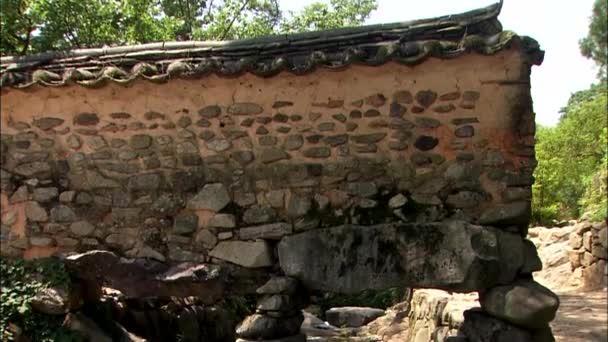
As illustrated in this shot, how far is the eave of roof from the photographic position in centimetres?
475

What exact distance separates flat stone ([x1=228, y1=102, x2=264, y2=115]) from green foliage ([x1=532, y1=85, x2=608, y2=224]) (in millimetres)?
2581

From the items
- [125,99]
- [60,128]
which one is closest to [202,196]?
[125,99]

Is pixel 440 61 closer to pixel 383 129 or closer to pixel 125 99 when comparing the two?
pixel 383 129

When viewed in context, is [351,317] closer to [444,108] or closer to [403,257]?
[403,257]

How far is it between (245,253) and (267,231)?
0.89 feet

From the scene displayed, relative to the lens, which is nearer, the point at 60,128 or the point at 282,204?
the point at 282,204

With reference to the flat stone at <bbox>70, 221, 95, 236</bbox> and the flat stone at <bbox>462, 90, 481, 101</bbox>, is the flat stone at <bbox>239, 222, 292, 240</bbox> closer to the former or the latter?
the flat stone at <bbox>70, 221, 95, 236</bbox>

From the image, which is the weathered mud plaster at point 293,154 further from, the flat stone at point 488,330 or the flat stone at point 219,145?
the flat stone at point 488,330

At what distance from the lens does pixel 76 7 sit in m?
10.7

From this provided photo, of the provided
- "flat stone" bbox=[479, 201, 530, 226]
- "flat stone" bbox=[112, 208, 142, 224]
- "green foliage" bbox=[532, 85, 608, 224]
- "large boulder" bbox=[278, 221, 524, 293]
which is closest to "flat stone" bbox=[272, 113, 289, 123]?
"large boulder" bbox=[278, 221, 524, 293]

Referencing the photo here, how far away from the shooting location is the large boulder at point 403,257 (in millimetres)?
4699

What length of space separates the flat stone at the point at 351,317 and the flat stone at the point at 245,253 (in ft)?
21.8

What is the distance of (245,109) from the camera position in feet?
17.3

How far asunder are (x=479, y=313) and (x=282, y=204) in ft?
5.96
